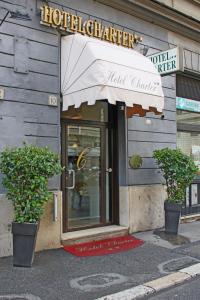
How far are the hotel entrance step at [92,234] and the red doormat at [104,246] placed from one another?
0.33 ft

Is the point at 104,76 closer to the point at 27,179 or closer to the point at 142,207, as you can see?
the point at 27,179

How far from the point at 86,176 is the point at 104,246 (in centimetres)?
161

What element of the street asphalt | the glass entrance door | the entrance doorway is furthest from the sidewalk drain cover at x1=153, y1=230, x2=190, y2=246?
the street asphalt

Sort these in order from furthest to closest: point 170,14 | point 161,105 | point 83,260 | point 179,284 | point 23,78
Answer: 1. point 170,14
2. point 161,105
3. point 23,78
4. point 83,260
5. point 179,284

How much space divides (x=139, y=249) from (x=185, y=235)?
1612 millimetres

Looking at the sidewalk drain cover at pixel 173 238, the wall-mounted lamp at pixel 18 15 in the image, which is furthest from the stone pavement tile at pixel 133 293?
the wall-mounted lamp at pixel 18 15

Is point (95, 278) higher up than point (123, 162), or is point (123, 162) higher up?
point (123, 162)

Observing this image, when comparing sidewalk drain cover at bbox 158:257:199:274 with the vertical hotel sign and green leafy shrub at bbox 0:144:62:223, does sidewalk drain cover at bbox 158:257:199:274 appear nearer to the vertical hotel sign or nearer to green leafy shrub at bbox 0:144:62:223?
green leafy shrub at bbox 0:144:62:223

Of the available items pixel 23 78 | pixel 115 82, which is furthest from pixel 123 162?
Answer: pixel 23 78

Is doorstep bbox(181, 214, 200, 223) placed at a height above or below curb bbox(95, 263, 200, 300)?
above

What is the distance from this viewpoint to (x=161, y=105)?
734 cm

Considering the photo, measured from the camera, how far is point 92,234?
7414mm

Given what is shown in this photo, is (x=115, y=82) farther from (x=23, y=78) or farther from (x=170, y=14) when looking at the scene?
(x=170, y=14)

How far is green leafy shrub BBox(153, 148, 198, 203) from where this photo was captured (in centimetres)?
793
